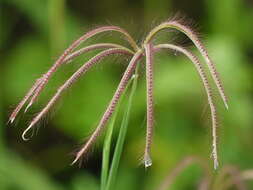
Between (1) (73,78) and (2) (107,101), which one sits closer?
(1) (73,78)

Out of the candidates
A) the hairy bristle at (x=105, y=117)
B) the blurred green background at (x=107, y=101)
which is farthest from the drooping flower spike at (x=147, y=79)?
the blurred green background at (x=107, y=101)

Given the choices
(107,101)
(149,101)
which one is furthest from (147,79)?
(107,101)

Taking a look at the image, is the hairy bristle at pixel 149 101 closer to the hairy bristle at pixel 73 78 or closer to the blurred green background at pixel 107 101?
the hairy bristle at pixel 73 78

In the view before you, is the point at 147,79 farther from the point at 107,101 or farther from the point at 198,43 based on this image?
the point at 107,101

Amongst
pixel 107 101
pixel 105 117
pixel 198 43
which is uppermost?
pixel 107 101

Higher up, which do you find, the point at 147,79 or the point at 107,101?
the point at 107,101

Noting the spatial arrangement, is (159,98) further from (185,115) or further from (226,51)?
(226,51)

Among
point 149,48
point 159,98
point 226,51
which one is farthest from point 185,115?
point 149,48

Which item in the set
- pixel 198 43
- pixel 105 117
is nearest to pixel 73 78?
pixel 105 117

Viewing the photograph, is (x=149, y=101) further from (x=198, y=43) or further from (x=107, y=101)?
(x=107, y=101)
